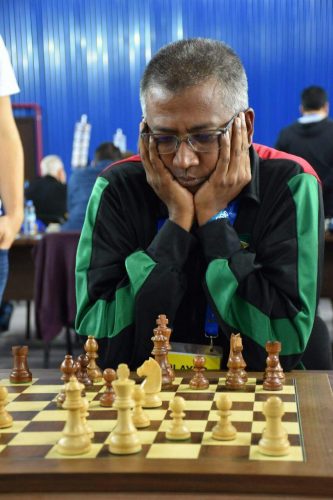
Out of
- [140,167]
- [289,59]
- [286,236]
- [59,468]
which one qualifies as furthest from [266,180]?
[289,59]

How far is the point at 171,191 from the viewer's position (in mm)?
1973

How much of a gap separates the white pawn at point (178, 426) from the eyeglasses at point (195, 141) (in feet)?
2.57

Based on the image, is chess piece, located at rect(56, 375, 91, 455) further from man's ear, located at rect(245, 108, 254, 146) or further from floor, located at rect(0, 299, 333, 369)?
floor, located at rect(0, 299, 333, 369)

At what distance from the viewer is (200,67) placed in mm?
1876

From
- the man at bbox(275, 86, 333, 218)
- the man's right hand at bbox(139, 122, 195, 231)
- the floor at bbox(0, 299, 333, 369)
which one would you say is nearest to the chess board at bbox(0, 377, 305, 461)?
the man's right hand at bbox(139, 122, 195, 231)

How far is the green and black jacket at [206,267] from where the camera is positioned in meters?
1.82

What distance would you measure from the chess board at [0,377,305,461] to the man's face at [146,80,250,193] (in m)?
0.56

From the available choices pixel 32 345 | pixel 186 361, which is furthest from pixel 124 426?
pixel 32 345

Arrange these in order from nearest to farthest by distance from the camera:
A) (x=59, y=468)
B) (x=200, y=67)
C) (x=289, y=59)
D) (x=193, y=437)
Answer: (x=59, y=468) < (x=193, y=437) < (x=200, y=67) < (x=289, y=59)

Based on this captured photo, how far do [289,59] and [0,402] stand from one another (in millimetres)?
10123

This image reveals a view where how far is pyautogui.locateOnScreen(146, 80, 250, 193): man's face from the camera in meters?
1.84

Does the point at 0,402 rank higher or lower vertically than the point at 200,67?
lower

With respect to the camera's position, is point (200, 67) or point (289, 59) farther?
point (289, 59)

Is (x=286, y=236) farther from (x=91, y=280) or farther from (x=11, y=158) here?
(x=11, y=158)
